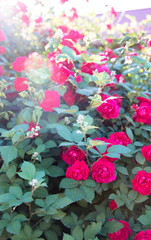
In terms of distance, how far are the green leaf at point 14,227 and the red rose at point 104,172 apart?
1.31ft

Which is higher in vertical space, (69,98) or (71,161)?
(69,98)

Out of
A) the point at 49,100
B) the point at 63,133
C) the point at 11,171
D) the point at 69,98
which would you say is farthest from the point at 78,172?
the point at 69,98

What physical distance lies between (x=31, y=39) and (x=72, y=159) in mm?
2402

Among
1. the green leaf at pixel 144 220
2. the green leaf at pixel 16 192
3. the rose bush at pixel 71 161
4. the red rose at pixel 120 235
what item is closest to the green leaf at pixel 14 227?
the rose bush at pixel 71 161

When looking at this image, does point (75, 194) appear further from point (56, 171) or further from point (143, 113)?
point (143, 113)

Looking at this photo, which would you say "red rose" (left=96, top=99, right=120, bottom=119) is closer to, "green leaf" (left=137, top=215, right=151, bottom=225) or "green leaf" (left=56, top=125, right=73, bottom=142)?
"green leaf" (left=56, top=125, right=73, bottom=142)

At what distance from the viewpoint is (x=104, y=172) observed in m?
1.07

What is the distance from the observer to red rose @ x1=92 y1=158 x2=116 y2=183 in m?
1.07

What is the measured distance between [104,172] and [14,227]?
461 millimetres

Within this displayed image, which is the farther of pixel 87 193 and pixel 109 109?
pixel 109 109

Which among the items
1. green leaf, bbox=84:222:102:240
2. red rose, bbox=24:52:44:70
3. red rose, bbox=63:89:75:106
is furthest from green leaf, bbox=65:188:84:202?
red rose, bbox=24:52:44:70

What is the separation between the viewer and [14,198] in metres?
0.94

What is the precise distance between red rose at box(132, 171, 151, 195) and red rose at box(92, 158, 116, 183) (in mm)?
137

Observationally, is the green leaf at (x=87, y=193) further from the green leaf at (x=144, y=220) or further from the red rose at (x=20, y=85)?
the red rose at (x=20, y=85)
